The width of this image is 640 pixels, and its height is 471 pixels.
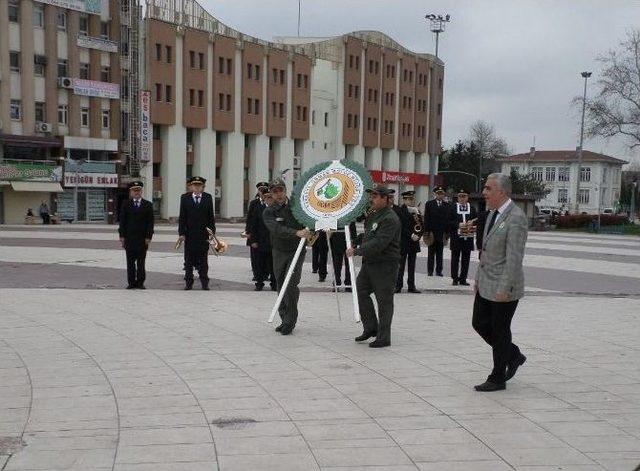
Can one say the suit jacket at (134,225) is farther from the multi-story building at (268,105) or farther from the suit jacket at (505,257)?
the multi-story building at (268,105)

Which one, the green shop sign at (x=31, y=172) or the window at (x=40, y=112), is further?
the window at (x=40, y=112)

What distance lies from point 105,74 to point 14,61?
6666mm

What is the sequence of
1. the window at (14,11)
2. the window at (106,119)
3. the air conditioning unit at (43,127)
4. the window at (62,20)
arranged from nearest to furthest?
the window at (14,11) → the air conditioning unit at (43,127) → the window at (62,20) → the window at (106,119)

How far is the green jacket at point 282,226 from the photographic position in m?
9.56

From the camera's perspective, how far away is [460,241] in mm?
15703

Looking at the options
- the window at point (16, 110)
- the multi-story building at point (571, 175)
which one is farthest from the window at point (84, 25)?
the multi-story building at point (571, 175)

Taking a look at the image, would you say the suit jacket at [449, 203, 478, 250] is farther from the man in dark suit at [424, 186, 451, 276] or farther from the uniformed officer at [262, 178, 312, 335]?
the uniformed officer at [262, 178, 312, 335]

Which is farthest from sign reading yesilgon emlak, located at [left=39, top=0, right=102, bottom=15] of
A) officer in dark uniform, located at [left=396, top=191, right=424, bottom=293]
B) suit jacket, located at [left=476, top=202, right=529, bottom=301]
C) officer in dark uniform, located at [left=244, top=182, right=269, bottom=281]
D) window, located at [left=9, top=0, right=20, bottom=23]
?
suit jacket, located at [left=476, top=202, right=529, bottom=301]

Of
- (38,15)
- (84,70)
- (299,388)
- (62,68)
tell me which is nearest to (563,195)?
(84,70)

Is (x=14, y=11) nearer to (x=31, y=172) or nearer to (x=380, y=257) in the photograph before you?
(x=31, y=172)

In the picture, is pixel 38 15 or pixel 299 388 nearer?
pixel 299 388

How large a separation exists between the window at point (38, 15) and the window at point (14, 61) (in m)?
2.35

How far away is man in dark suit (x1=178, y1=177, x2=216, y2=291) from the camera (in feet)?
45.0

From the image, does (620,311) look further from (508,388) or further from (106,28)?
(106,28)
